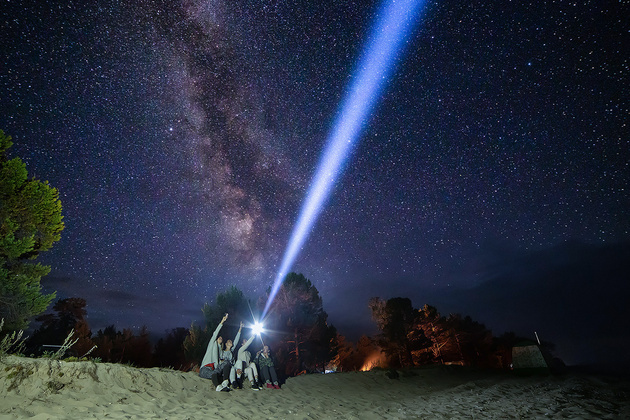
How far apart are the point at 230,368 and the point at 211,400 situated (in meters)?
1.85

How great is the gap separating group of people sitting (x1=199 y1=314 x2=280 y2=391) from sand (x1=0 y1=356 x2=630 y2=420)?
27 cm

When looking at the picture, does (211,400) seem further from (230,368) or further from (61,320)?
(61,320)

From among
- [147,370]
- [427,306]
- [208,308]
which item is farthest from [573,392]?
[427,306]

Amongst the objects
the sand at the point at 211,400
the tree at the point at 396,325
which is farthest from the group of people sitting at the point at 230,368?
the tree at the point at 396,325

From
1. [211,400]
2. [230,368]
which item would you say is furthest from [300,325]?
[211,400]

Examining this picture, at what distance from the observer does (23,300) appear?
35.9 ft

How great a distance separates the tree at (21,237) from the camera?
10761 mm

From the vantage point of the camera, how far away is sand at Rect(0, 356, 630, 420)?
546 centimetres

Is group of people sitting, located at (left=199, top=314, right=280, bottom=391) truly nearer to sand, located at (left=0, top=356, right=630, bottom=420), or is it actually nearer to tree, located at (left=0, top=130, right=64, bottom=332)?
sand, located at (left=0, top=356, right=630, bottom=420)

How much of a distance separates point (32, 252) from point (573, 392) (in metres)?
21.2

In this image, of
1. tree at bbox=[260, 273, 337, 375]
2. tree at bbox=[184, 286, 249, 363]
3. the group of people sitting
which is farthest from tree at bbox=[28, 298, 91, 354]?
the group of people sitting

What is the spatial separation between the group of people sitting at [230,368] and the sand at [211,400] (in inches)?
10.8

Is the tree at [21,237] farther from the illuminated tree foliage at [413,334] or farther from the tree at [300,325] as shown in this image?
the illuminated tree foliage at [413,334]

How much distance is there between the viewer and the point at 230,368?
30.7 feet
